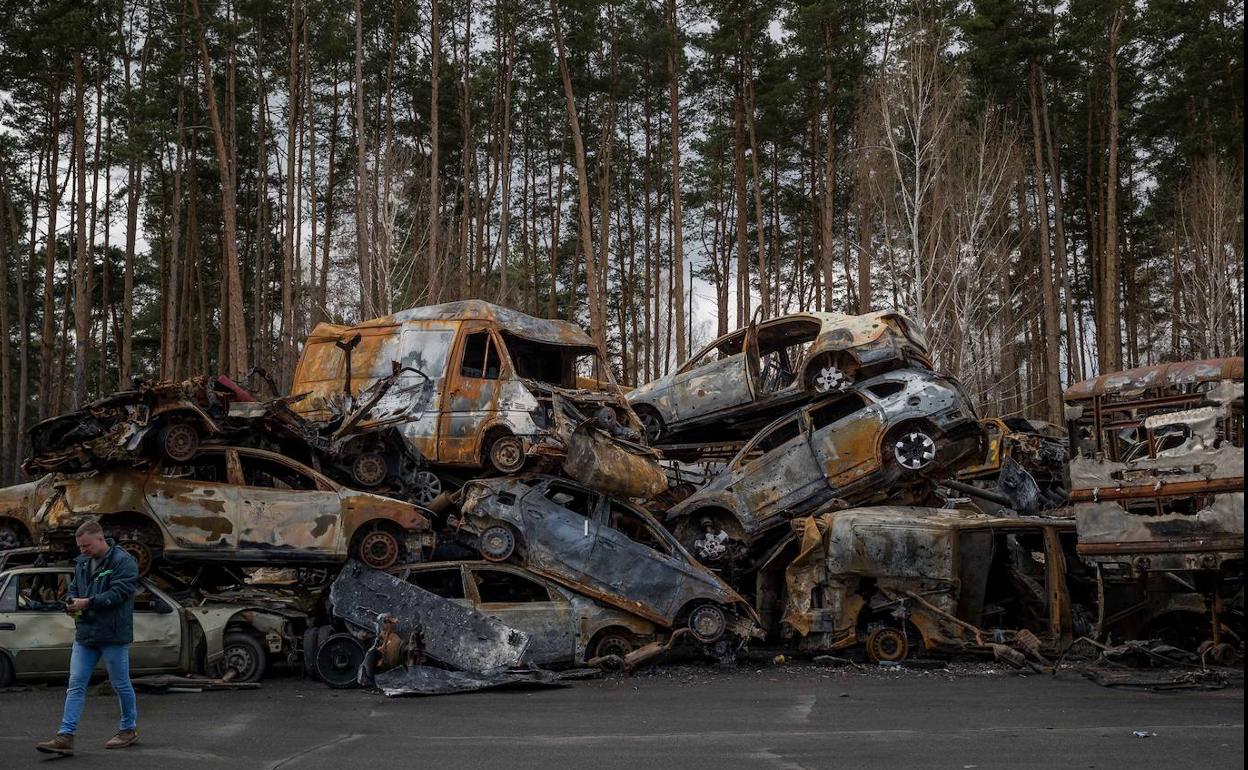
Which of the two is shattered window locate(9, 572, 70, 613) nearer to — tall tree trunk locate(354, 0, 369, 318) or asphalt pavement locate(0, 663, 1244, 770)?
asphalt pavement locate(0, 663, 1244, 770)

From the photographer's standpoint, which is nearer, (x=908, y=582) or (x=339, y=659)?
(x=339, y=659)

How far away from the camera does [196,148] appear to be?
33250 mm

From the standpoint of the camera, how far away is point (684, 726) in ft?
26.6

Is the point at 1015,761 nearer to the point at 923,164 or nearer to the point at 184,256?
the point at 923,164

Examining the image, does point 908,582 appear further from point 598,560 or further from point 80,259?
point 80,259

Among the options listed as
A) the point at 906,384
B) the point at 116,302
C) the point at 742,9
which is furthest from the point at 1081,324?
the point at 116,302

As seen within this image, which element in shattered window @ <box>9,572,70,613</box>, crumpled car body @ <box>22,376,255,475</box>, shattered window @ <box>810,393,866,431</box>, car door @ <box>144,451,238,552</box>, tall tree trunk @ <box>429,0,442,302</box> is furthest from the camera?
tall tree trunk @ <box>429,0,442,302</box>

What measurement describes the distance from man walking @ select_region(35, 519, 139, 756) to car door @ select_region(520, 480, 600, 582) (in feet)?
15.3

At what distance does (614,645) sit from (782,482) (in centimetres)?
357

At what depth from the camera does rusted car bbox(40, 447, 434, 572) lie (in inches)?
412

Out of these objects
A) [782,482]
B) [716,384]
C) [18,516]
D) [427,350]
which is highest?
[427,350]

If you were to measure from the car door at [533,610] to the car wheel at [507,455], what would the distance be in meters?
1.92

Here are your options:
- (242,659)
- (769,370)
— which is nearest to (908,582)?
(769,370)

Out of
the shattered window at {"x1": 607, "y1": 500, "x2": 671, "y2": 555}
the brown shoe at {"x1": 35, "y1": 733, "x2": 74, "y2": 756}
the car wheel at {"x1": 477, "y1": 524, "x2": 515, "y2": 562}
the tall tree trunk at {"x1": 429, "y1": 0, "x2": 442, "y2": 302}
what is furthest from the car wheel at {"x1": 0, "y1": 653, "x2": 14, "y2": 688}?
the tall tree trunk at {"x1": 429, "y1": 0, "x2": 442, "y2": 302}
